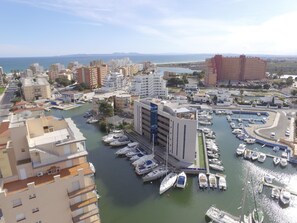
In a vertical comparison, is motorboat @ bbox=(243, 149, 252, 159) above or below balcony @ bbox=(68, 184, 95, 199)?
below

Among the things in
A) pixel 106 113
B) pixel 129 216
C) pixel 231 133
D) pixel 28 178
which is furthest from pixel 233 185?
pixel 106 113

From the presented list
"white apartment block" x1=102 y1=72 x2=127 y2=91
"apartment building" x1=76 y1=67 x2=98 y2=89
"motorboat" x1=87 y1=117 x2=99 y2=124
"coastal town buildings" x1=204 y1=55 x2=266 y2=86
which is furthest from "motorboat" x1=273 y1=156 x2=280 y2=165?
"coastal town buildings" x1=204 y1=55 x2=266 y2=86

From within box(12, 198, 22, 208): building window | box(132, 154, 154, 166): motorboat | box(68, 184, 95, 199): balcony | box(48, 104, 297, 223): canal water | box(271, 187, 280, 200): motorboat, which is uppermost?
box(12, 198, 22, 208): building window

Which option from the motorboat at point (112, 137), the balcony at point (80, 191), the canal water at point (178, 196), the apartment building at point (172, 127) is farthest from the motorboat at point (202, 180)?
the balcony at point (80, 191)

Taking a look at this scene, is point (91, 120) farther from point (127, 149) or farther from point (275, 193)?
point (275, 193)

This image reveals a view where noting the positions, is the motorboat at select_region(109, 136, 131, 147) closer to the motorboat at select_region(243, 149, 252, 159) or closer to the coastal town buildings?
the motorboat at select_region(243, 149, 252, 159)
